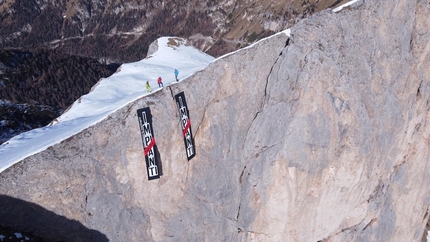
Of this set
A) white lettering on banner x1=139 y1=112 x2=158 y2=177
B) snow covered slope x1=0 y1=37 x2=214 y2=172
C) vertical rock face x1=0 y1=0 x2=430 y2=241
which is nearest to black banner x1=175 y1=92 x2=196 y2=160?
vertical rock face x1=0 y1=0 x2=430 y2=241

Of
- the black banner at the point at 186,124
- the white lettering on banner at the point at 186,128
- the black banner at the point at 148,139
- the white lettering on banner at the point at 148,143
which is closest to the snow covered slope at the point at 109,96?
the black banner at the point at 148,139

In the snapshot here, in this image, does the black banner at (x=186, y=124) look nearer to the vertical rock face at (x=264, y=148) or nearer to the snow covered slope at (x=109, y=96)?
the vertical rock face at (x=264, y=148)

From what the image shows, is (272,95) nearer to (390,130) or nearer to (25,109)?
(390,130)

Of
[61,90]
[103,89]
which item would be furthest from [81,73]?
[103,89]

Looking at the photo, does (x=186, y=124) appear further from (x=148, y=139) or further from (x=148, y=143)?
(x=148, y=143)

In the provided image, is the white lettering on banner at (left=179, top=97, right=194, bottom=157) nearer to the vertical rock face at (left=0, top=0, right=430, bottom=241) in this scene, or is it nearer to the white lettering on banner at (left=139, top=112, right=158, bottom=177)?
the vertical rock face at (left=0, top=0, right=430, bottom=241)

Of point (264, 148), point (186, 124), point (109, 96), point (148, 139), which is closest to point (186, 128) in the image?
point (186, 124)

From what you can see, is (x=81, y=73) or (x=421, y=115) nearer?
(x=421, y=115)
